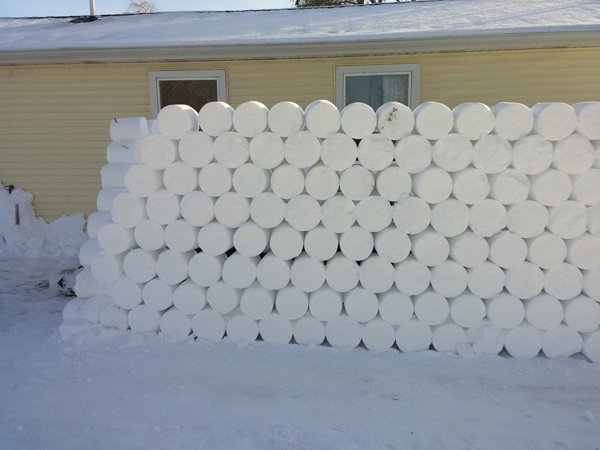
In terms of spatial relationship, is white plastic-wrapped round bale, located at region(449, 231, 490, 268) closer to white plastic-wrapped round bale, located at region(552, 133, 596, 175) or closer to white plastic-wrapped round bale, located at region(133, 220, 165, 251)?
white plastic-wrapped round bale, located at region(552, 133, 596, 175)

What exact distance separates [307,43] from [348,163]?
3830mm

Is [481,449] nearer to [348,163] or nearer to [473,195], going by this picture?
[473,195]

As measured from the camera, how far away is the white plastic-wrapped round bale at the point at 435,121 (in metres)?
3.59

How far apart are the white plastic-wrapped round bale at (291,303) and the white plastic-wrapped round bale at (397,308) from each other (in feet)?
2.07

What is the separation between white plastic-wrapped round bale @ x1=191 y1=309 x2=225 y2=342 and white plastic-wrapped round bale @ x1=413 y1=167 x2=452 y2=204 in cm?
192

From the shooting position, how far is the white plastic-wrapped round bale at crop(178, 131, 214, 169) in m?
3.81

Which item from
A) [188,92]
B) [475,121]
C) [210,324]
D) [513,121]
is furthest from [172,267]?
[188,92]

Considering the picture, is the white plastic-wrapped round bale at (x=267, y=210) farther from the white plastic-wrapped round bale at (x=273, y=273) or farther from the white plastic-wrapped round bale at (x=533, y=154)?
the white plastic-wrapped round bale at (x=533, y=154)

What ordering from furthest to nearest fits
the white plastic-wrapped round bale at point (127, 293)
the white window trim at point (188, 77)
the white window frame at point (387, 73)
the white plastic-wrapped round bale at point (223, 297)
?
the white window trim at point (188, 77)
the white window frame at point (387, 73)
the white plastic-wrapped round bale at point (127, 293)
the white plastic-wrapped round bale at point (223, 297)

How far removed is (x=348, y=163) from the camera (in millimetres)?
3648

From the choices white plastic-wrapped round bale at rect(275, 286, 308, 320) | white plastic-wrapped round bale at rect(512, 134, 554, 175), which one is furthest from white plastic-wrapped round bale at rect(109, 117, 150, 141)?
white plastic-wrapped round bale at rect(512, 134, 554, 175)

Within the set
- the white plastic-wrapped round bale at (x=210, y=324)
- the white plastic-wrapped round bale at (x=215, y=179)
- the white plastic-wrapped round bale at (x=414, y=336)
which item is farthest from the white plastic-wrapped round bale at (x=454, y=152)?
the white plastic-wrapped round bale at (x=210, y=324)

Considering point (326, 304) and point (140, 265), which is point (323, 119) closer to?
point (326, 304)

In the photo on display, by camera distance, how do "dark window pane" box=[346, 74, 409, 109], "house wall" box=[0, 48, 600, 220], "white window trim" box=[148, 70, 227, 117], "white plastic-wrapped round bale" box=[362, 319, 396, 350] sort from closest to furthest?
1. "white plastic-wrapped round bale" box=[362, 319, 396, 350]
2. "house wall" box=[0, 48, 600, 220]
3. "dark window pane" box=[346, 74, 409, 109]
4. "white window trim" box=[148, 70, 227, 117]
